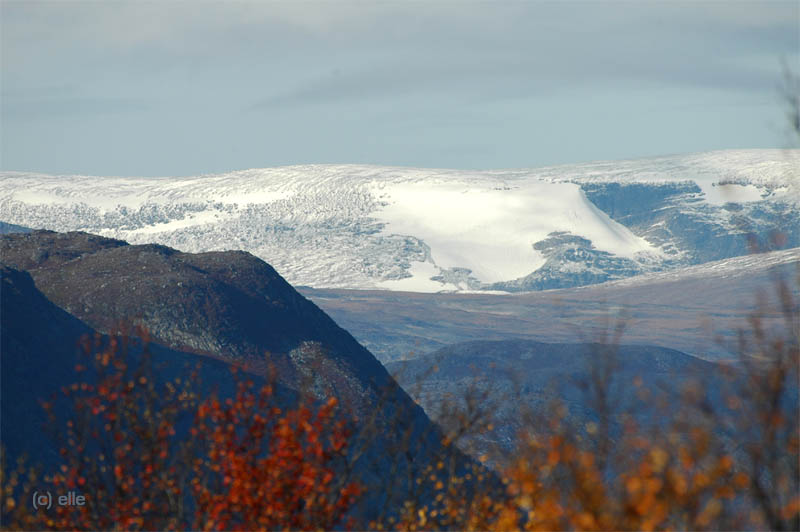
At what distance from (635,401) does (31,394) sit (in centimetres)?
3011

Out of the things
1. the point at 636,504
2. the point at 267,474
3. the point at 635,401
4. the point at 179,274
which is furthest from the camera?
the point at 179,274

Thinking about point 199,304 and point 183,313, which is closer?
point 183,313

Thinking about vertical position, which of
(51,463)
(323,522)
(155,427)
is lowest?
(51,463)

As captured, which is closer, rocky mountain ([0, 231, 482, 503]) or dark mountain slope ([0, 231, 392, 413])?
rocky mountain ([0, 231, 482, 503])

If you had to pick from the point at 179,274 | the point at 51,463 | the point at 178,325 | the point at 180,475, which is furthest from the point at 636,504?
the point at 179,274

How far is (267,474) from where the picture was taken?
52.1ft

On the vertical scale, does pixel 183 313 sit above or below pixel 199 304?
below

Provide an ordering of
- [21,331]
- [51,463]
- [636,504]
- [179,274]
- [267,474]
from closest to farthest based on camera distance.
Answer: [636,504] → [267,474] → [51,463] → [21,331] → [179,274]

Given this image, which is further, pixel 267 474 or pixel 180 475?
pixel 180 475

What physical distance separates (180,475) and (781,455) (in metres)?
9.34

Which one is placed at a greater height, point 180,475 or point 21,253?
point 21,253

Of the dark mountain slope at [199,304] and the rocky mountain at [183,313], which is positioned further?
the dark mountain slope at [199,304]

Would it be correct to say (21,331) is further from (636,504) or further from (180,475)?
(636,504)

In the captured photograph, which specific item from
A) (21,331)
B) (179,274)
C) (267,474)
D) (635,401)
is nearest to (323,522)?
(267,474)
